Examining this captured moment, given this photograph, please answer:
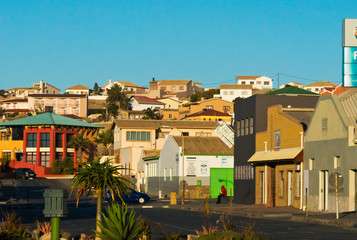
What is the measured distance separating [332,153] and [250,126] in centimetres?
1447

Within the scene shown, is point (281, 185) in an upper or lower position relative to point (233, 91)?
lower

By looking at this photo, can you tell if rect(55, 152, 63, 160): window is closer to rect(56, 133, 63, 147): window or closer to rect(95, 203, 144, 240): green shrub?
rect(56, 133, 63, 147): window

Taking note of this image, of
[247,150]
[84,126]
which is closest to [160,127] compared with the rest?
[84,126]

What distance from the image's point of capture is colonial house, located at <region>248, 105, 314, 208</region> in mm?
44000

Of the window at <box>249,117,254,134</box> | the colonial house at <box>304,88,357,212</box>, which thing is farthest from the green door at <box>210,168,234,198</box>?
the colonial house at <box>304,88,357,212</box>

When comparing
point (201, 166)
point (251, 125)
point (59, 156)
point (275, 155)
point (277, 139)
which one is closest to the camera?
point (275, 155)

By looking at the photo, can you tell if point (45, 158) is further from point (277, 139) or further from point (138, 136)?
point (277, 139)

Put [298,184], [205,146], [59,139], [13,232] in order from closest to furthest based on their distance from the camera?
[13,232] < [298,184] < [205,146] < [59,139]

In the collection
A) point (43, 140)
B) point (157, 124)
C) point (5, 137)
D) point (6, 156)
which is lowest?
point (6, 156)

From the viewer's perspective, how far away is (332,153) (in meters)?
39.4

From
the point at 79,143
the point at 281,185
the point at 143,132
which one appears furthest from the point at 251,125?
the point at 79,143

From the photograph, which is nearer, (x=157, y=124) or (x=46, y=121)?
(x=157, y=124)

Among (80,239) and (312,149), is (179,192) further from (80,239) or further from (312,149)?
(80,239)

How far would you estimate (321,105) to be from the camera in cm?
4147
